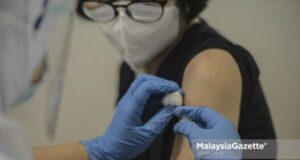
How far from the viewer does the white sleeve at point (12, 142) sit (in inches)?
21.5

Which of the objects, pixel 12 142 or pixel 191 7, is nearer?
pixel 12 142

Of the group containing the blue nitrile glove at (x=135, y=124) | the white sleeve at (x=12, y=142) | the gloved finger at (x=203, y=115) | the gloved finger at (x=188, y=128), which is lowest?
the blue nitrile glove at (x=135, y=124)

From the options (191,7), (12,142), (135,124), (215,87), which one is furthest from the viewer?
(191,7)

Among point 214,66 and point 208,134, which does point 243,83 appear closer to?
point 214,66

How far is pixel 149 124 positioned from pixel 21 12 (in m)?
0.33

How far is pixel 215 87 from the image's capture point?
729 mm

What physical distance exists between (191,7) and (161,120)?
0.34 m

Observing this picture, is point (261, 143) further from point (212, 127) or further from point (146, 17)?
point (146, 17)

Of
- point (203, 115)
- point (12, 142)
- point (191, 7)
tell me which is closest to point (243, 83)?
point (203, 115)

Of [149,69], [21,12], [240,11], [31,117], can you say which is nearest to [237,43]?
[240,11]

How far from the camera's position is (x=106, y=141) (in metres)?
0.89

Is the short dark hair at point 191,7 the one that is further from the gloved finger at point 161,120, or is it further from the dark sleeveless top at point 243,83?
the gloved finger at point 161,120

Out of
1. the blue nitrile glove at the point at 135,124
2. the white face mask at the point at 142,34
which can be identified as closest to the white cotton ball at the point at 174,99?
the blue nitrile glove at the point at 135,124

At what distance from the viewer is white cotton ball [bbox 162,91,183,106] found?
75 centimetres
